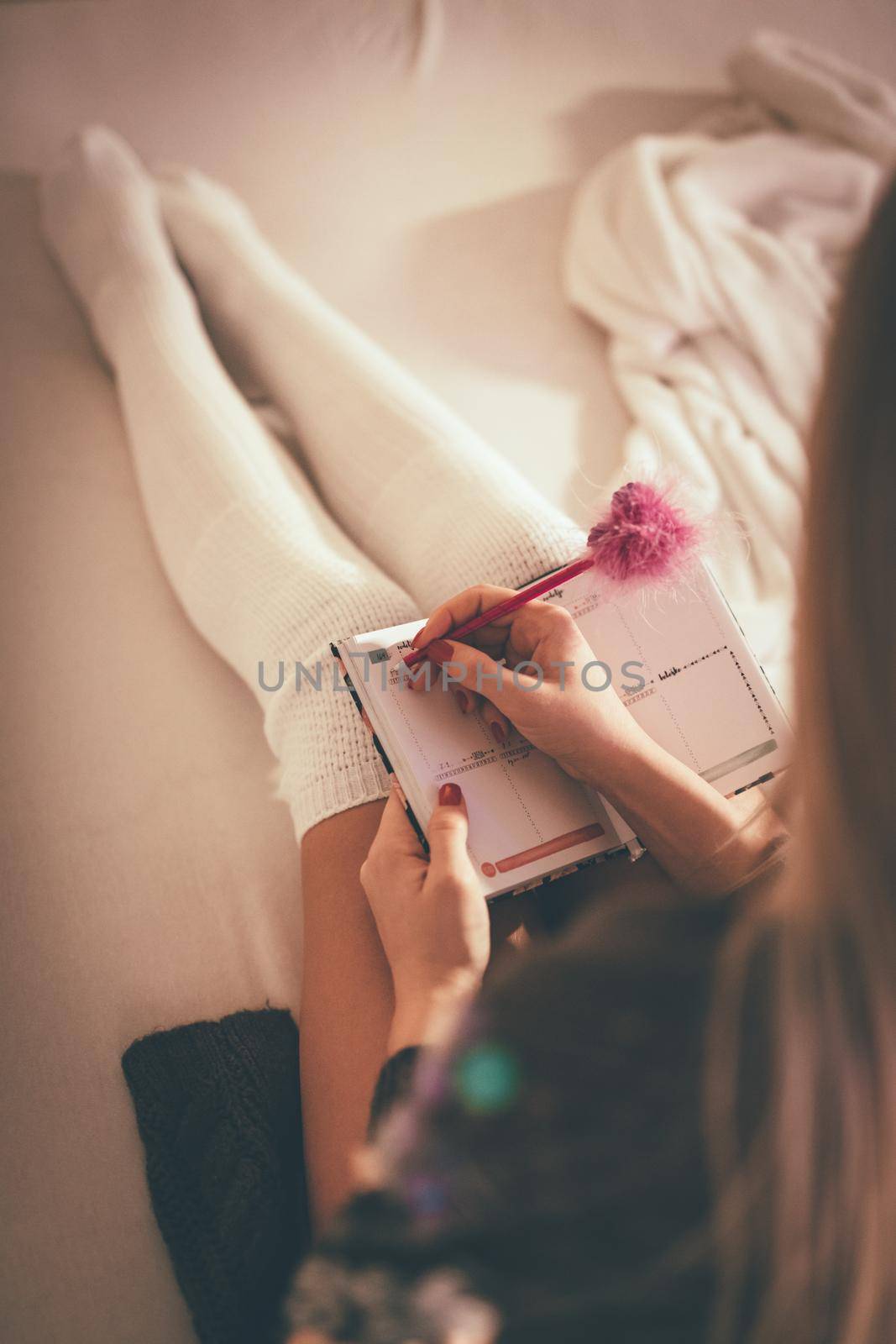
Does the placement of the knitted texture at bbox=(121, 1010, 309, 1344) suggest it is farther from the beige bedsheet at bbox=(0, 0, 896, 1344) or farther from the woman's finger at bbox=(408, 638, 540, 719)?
the woman's finger at bbox=(408, 638, 540, 719)

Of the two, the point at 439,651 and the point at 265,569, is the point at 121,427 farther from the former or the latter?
the point at 439,651

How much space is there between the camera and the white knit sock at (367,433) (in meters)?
0.77

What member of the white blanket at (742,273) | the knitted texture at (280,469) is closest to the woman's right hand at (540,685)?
the knitted texture at (280,469)

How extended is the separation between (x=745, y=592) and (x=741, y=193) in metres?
0.64

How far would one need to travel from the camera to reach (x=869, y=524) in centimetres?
35

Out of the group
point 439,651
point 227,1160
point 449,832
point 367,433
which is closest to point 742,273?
point 367,433

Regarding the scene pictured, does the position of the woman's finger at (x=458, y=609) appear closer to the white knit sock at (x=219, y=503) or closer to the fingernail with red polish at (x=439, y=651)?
the fingernail with red polish at (x=439, y=651)

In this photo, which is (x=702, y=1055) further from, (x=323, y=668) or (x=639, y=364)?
(x=639, y=364)

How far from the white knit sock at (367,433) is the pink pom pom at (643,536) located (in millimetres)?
124

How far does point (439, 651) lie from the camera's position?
2.07 feet

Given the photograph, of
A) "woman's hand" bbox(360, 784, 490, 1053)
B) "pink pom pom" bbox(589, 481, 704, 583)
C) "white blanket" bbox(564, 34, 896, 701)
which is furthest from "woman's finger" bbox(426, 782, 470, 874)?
"white blanket" bbox(564, 34, 896, 701)

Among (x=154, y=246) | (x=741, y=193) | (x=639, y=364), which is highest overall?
(x=154, y=246)

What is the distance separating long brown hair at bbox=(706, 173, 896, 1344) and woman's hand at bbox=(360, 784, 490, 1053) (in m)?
0.22

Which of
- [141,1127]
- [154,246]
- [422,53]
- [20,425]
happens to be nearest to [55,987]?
[141,1127]
